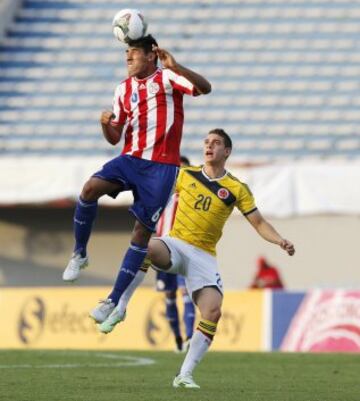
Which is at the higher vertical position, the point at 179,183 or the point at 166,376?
the point at 179,183

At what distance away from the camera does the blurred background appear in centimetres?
2078

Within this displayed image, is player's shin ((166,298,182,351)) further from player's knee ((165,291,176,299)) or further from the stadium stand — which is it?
the stadium stand

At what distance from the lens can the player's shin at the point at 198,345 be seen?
10.2m

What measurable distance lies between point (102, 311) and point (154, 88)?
5.89 ft

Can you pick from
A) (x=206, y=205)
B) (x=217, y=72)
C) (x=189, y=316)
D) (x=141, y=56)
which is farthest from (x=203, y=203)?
(x=217, y=72)

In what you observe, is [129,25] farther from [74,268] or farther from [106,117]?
[74,268]

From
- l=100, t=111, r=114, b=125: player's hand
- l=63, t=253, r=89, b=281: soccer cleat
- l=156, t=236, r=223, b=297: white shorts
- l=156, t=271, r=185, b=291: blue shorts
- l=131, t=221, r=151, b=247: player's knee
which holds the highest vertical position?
l=100, t=111, r=114, b=125: player's hand

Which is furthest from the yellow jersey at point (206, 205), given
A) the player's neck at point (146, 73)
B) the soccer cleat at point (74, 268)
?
the player's neck at point (146, 73)

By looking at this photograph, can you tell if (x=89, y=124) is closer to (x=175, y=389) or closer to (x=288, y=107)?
(x=288, y=107)

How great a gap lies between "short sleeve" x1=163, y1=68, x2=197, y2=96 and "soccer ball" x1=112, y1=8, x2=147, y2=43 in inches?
17.2

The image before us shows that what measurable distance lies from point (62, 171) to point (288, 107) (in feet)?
15.4

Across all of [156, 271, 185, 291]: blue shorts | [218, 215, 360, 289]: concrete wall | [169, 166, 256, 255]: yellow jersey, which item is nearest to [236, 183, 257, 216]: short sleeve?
[169, 166, 256, 255]: yellow jersey

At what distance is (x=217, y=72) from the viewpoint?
79.0ft

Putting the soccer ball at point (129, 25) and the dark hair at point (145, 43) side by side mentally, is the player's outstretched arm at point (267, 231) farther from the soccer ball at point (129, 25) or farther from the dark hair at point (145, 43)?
the soccer ball at point (129, 25)
